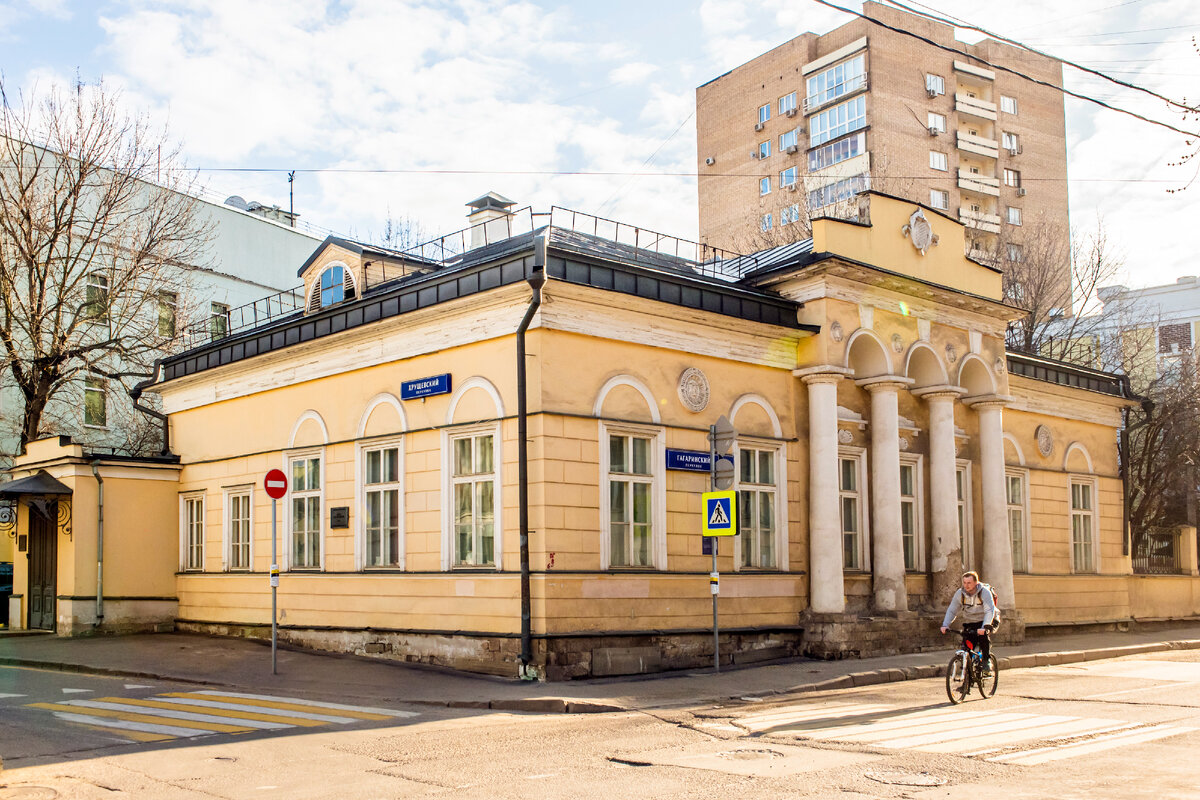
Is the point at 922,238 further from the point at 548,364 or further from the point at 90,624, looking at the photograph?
the point at 90,624

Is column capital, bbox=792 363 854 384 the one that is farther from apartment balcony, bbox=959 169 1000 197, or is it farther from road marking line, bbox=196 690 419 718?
apartment balcony, bbox=959 169 1000 197

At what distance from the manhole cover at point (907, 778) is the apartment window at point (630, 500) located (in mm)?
8192

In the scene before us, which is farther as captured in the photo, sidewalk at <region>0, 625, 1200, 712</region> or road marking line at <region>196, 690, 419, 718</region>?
sidewalk at <region>0, 625, 1200, 712</region>

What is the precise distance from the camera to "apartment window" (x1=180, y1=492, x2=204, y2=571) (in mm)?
23188

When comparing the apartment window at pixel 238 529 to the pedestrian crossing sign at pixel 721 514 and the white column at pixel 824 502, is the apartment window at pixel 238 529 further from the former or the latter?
the white column at pixel 824 502

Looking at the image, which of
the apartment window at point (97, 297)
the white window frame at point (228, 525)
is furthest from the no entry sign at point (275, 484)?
the apartment window at point (97, 297)

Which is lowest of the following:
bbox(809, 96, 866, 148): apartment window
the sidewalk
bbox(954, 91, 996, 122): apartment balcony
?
the sidewalk

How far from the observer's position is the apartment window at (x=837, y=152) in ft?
187

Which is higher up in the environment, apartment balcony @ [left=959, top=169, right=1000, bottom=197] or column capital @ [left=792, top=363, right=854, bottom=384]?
apartment balcony @ [left=959, top=169, right=1000, bottom=197]

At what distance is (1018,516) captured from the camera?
25172 millimetres

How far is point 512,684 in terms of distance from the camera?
49.9 ft

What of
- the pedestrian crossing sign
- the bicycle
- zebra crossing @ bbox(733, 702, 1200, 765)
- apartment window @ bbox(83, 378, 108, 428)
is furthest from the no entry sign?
apartment window @ bbox(83, 378, 108, 428)

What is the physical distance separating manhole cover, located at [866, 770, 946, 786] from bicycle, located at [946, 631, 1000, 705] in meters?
4.90

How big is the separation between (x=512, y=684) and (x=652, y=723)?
370cm
